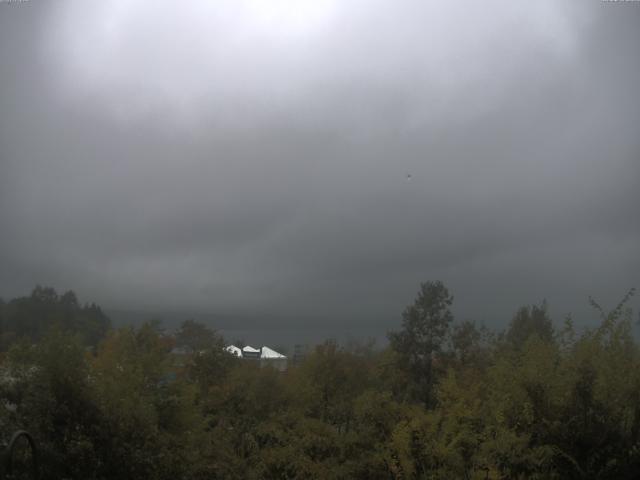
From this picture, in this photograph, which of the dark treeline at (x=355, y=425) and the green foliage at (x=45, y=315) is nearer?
the dark treeline at (x=355, y=425)

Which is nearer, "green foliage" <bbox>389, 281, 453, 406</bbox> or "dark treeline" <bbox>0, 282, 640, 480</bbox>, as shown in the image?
"dark treeline" <bbox>0, 282, 640, 480</bbox>

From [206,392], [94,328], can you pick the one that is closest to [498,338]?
[206,392]

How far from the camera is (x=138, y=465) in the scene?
13430mm

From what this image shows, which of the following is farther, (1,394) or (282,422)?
(282,422)

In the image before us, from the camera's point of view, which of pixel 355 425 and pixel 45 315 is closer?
pixel 355 425

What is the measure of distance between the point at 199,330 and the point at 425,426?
124ft

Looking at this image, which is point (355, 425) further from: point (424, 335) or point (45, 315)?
point (45, 315)

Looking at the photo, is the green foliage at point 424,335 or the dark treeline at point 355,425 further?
the green foliage at point 424,335

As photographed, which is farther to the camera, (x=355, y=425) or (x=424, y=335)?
(x=424, y=335)

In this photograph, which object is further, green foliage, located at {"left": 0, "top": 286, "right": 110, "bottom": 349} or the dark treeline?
green foliage, located at {"left": 0, "top": 286, "right": 110, "bottom": 349}

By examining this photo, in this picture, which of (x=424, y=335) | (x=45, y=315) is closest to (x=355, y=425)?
(x=424, y=335)

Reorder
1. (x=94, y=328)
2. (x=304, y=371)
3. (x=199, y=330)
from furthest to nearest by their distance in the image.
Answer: (x=199, y=330) < (x=94, y=328) < (x=304, y=371)

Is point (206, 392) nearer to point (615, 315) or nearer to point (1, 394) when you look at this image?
point (1, 394)

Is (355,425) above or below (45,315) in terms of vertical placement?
below
